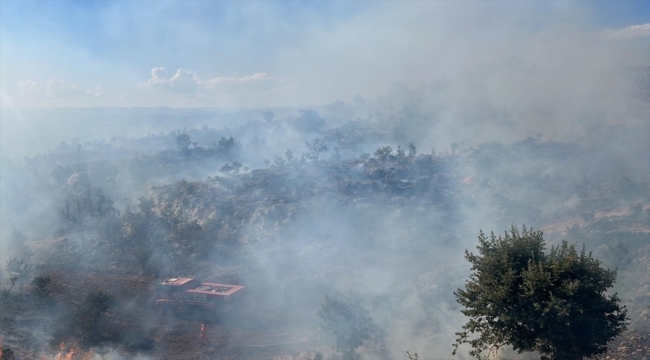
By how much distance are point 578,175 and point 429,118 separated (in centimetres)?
3867

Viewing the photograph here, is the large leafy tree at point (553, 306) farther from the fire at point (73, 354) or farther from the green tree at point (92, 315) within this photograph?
the green tree at point (92, 315)

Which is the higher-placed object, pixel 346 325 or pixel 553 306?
pixel 553 306

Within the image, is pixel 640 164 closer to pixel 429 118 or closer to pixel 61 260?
pixel 429 118

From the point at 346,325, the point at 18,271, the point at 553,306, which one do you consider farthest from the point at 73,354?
the point at 553,306

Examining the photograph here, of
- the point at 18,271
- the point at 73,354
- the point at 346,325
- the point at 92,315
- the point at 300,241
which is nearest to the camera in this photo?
the point at 346,325

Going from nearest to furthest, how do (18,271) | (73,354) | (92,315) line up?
(73,354) < (92,315) < (18,271)

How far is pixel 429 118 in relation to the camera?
3041 inches

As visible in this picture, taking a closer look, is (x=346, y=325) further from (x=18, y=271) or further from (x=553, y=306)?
(x=18, y=271)

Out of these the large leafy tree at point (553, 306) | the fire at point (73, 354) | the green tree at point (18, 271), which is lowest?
the fire at point (73, 354)

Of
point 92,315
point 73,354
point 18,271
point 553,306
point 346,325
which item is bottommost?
point 73,354

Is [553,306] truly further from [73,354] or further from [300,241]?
[300,241]

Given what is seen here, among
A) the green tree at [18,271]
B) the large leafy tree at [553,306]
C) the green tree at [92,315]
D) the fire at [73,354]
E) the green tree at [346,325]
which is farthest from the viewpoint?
the green tree at [18,271]

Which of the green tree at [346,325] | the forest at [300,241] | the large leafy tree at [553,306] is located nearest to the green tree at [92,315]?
the forest at [300,241]

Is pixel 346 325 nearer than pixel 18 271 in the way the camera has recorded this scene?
Yes
